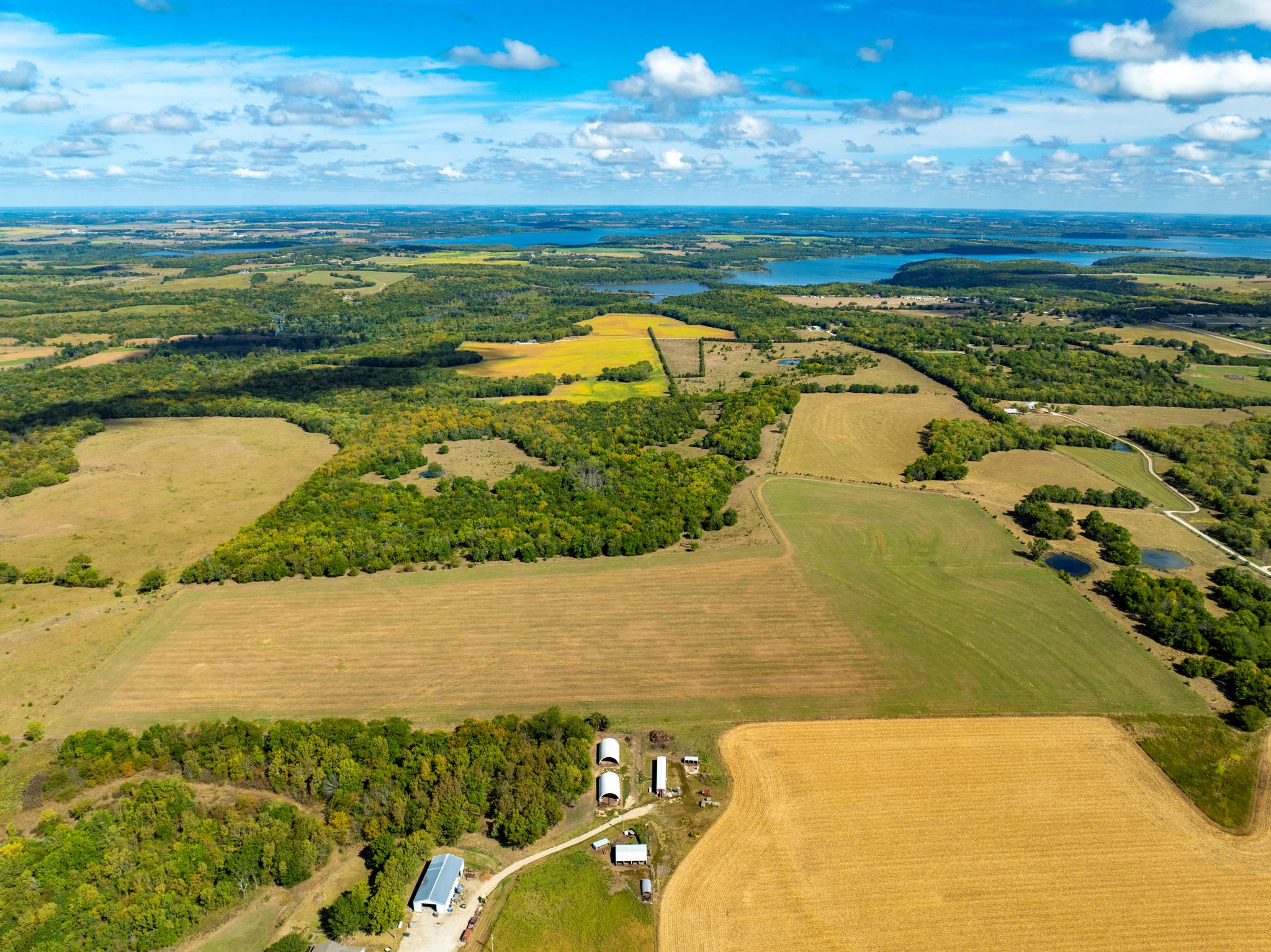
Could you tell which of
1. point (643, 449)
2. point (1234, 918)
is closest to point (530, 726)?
point (1234, 918)

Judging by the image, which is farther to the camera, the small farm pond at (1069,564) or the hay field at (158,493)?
the hay field at (158,493)

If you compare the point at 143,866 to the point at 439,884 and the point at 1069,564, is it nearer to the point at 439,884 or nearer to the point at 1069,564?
the point at 439,884

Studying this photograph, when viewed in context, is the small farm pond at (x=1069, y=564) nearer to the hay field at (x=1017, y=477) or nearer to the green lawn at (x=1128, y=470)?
the hay field at (x=1017, y=477)

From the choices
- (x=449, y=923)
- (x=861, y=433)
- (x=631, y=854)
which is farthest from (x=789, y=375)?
(x=449, y=923)

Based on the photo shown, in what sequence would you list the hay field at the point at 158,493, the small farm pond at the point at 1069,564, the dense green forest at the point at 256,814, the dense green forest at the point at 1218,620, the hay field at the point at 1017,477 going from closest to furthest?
1. the dense green forest at the point at 256,814
2. the dense green forest at the point at 1218,620
3. the small farm pond at the point at 1069,564
4. the hay field at the point at 158,493
5. the hay field at the point at 1017,477

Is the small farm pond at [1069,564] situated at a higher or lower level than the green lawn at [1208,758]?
higher

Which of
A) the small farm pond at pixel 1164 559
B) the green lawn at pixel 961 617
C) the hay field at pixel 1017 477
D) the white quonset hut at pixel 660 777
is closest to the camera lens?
the white quonset hut at pixel 660 777

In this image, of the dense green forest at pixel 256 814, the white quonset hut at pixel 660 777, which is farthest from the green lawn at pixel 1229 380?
the dense green forest at pixel 256 814
